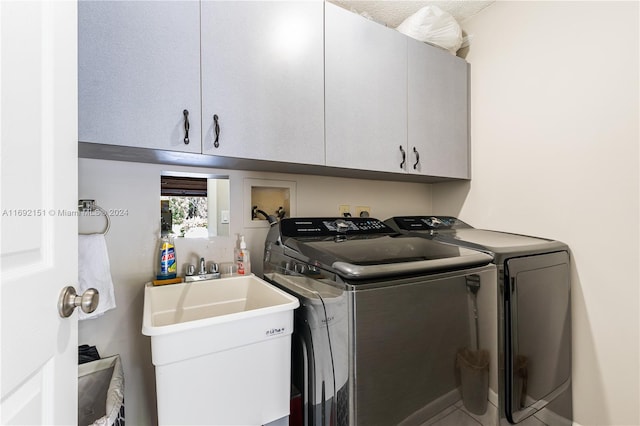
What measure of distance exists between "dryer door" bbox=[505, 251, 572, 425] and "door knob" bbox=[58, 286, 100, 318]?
1.50 meters

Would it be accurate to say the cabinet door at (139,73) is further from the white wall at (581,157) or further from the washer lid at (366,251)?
the white wall at (581,157)

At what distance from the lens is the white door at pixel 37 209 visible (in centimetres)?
46

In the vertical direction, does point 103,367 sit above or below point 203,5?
below

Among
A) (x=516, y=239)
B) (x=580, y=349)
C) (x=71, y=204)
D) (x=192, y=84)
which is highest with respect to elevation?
(x=192, y=84)

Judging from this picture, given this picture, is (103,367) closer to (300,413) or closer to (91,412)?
(91,412)

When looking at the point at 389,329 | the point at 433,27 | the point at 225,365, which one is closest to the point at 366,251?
the point at 389,329

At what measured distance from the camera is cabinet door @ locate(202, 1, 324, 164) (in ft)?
3.76

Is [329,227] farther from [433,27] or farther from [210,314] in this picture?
[433,27]

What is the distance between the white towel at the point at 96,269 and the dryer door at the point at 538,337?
1.73 metres

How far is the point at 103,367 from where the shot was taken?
46.2 inches

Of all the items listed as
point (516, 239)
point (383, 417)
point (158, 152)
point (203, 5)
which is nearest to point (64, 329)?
point (158, 152)

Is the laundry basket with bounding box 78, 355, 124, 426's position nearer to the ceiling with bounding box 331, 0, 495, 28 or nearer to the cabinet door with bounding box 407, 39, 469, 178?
the cabinet door with bounding box 407, 39, 469, 178

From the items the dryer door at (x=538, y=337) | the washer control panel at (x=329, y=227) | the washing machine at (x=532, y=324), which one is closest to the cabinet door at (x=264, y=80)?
the washer control panel at (x=329, y=227)

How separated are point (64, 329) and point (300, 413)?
975mm
